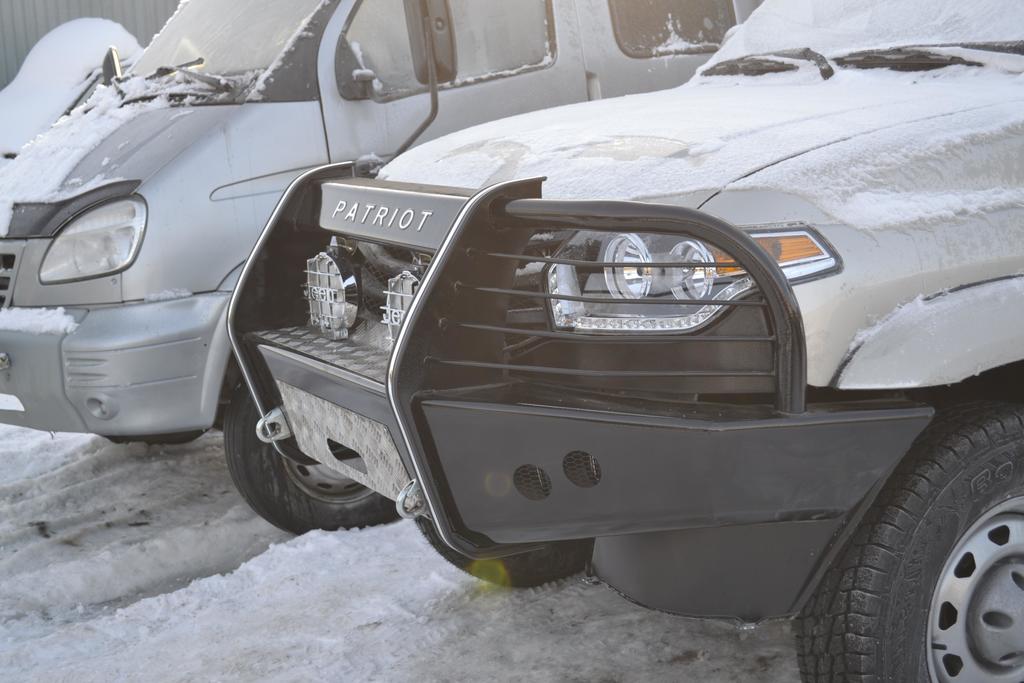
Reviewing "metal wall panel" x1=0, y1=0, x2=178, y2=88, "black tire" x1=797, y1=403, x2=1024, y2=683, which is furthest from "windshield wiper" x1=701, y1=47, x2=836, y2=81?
"metal wall panel" x1=0, y1=0, x2=178, y2=88

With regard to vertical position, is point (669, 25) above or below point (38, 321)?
above

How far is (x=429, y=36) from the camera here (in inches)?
162

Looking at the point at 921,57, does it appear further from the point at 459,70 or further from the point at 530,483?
the point at 459,70

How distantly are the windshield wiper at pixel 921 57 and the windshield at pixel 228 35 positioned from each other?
1952 millimetres

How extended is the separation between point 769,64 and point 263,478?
6.94 feet

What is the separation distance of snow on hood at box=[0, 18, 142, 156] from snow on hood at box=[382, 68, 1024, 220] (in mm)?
8106

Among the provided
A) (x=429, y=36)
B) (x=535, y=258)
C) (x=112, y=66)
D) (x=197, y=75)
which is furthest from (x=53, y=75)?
(x=535, y=258)

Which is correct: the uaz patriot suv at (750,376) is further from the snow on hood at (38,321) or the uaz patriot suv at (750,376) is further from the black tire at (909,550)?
the snow on hood at (38,321)

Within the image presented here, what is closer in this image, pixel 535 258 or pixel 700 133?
pixel 535 258

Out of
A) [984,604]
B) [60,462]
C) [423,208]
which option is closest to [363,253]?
[423,208]

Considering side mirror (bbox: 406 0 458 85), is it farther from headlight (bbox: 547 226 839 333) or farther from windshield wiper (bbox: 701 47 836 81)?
headlight (bbox: 547 226 839 333)

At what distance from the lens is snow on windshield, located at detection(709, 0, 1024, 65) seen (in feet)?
10.2

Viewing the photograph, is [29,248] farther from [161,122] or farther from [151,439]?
[151,439]

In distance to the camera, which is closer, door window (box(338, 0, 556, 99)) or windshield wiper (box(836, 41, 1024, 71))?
windshield wiper (box(836, 41, 1024, 71))
